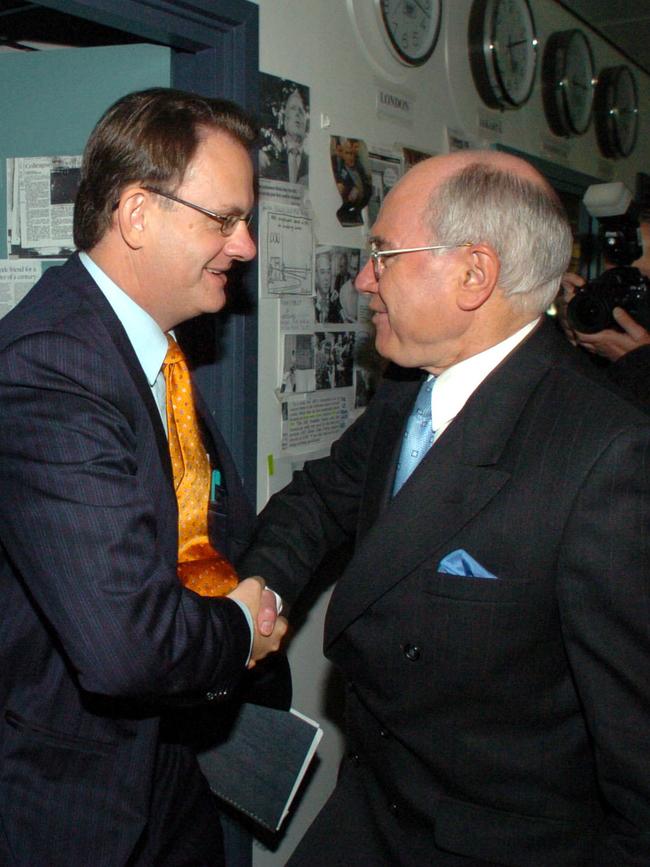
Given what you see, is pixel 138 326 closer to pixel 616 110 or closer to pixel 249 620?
pixel 249 620

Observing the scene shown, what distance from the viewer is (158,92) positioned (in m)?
1.51

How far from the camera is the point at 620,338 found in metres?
2.53

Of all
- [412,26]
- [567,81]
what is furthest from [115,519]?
[567,81]

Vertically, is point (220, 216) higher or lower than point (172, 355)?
higher

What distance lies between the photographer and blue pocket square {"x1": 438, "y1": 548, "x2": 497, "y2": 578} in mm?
1283

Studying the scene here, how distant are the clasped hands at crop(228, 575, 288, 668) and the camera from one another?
148cm

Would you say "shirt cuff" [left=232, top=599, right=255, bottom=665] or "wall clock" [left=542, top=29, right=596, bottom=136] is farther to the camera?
"wall clock" [left=542, top=29, right=596, bottom=136]

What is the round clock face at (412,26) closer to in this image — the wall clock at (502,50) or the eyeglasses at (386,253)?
the wall clock at (502,50)

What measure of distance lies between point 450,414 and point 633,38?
397cm

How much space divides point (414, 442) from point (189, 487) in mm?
449

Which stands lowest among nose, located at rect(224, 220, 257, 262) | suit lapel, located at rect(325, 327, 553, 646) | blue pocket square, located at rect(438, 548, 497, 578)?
blue pocket square, located at rect(438, 548, 497, 578)

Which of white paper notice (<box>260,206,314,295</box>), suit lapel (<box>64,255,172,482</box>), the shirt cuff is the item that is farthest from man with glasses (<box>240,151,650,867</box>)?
white paper notice (<box>260,206,314,295</box>)

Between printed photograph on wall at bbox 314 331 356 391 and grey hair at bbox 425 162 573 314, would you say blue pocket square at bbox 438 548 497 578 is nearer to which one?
grey hair at bbox 425 162 573 314

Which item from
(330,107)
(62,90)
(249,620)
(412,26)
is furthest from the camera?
(412,26)
